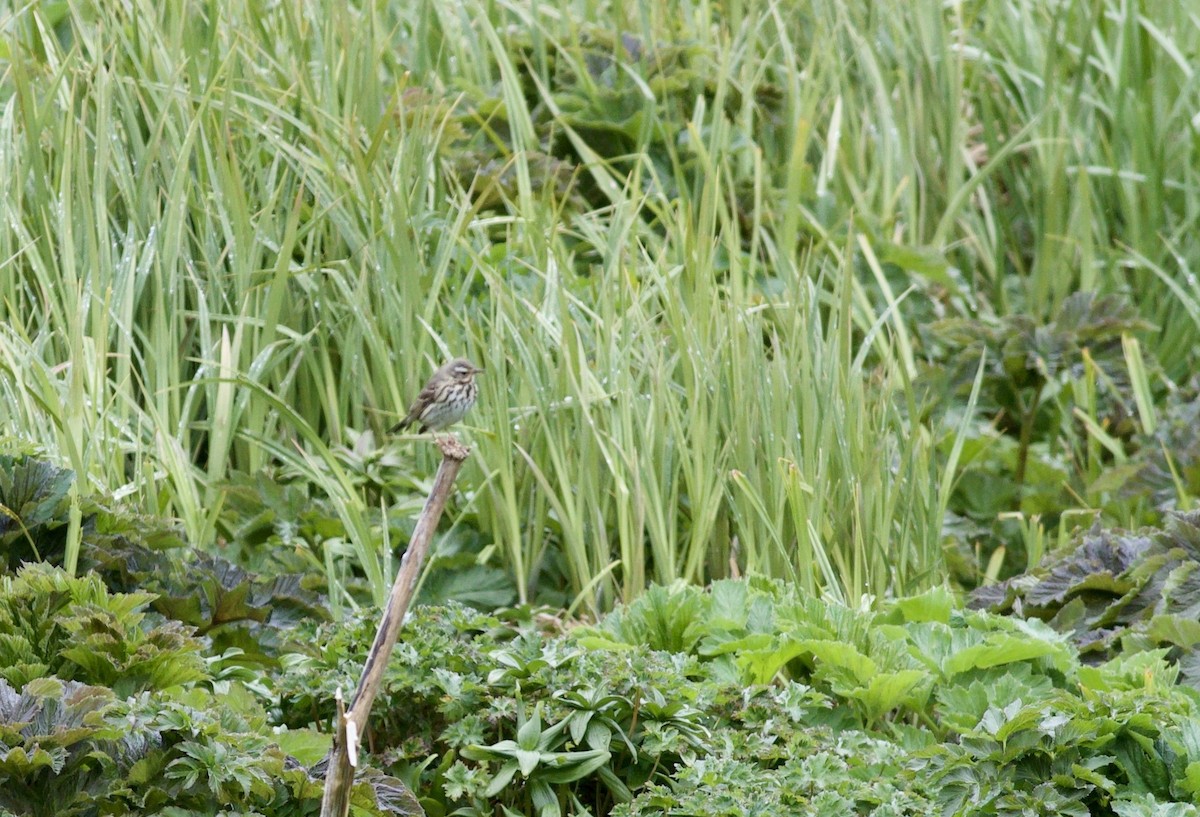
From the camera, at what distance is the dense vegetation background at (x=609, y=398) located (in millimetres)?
2867

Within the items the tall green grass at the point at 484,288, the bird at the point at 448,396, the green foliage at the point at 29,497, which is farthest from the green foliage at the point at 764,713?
the bird at the point at 448,396

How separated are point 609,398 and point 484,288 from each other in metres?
1.06

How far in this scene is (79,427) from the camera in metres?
3.62

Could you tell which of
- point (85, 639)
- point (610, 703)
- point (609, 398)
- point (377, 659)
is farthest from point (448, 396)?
point (377, 659)

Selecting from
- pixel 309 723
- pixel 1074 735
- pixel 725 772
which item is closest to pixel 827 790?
pixel 725 772

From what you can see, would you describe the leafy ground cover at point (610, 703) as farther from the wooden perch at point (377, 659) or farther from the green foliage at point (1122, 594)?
the wooden perch at point (377, 659)

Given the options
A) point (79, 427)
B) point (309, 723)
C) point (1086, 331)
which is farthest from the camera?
point (1086, 331)

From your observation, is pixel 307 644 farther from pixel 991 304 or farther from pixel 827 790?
pixel 991 304

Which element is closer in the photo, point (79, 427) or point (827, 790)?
point (827, 790)

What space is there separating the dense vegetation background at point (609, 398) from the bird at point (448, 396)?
0.40 feet

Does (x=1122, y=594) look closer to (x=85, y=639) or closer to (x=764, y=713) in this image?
(x=764, y=713)

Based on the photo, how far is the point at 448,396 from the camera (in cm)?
407

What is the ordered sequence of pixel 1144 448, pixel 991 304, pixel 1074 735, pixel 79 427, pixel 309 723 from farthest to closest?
pixel 991 304 → pixel 1144 448 → pixel 79 427 → pixel 309 723 → pixel 1074 735

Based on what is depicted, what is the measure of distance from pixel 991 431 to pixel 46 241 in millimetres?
3254
